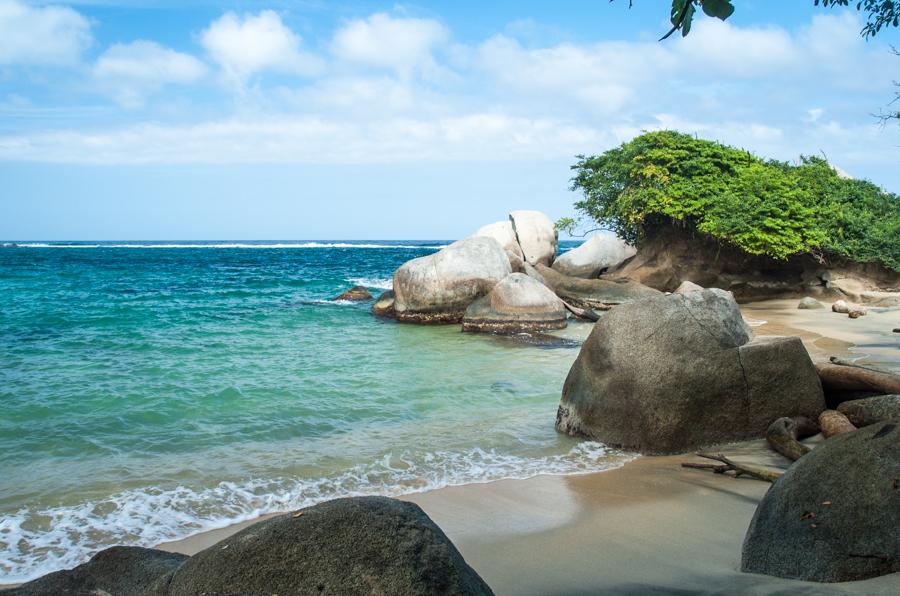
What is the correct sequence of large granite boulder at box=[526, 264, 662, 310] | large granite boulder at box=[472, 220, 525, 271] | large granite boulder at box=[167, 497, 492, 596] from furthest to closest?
large granite boulder at box=[472, 220, 525, 271] → large granite boulder at box=[526, 264, 662, 310] → large granite boulder at box=[167, 497, 492, 596]

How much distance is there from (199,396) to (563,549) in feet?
22.5

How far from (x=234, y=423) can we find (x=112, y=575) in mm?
5566

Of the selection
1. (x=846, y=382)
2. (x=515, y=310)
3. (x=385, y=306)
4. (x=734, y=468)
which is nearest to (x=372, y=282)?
(x=385, y=306)

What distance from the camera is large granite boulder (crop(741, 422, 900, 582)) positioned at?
3293 millimetres

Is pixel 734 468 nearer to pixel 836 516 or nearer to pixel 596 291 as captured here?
pixel 836 516

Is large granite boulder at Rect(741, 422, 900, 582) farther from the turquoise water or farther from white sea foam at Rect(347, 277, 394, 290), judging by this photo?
white sea foam at Rect(347, 277, 394, 290)

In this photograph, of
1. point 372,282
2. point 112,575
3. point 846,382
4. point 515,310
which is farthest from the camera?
point 372,282

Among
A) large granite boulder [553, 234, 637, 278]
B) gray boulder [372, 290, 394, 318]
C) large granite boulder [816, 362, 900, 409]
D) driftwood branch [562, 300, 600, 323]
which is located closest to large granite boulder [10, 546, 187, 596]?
large granite boulder [816, 362, 900, 409]

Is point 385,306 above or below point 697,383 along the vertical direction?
below

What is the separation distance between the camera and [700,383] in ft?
22.9

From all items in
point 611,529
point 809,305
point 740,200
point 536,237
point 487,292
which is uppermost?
point 740,200

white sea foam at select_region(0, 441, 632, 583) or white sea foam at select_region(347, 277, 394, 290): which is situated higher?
white sea foam at select_region(347, 277, 394, 290)

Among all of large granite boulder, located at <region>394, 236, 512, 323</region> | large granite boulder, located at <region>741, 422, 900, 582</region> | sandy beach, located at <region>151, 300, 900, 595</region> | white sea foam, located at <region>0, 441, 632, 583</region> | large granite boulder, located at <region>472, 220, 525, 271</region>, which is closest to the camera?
large granite boulder, located at <region>741, 422, 900, 582</region>

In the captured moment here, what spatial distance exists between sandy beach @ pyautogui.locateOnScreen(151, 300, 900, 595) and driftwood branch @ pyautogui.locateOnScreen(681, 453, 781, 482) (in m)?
0.06
